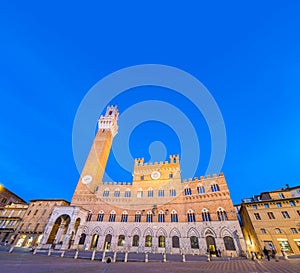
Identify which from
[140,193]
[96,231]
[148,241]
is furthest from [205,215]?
[96,231]

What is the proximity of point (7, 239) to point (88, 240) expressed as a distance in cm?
1867

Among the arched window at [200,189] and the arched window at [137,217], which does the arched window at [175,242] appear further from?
the arched window at [200,189]

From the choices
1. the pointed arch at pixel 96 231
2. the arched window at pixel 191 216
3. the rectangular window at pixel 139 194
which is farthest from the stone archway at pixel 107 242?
the arched window at pixel 191 216

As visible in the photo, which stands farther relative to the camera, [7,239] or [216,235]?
[7,239]

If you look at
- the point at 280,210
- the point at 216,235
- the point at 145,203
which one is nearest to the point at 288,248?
the point at 280,210

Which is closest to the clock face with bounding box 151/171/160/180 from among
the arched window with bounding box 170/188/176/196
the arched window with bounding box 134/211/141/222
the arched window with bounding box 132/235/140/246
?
the arched window with bounding box 170/188/176/196

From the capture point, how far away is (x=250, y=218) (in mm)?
24984

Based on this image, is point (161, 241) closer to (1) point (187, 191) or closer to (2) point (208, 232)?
(2) point (208, 232)

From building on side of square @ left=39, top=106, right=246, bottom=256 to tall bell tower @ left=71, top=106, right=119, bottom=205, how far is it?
224 mm

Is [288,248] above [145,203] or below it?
below

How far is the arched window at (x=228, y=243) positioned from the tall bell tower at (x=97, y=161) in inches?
998

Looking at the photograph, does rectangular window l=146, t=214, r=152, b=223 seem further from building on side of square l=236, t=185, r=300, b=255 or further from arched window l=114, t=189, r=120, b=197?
building on side of square l=236, t=185, r=300, b=255

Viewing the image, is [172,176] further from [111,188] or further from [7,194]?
[7,194]

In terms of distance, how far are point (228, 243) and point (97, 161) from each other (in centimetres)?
2934
